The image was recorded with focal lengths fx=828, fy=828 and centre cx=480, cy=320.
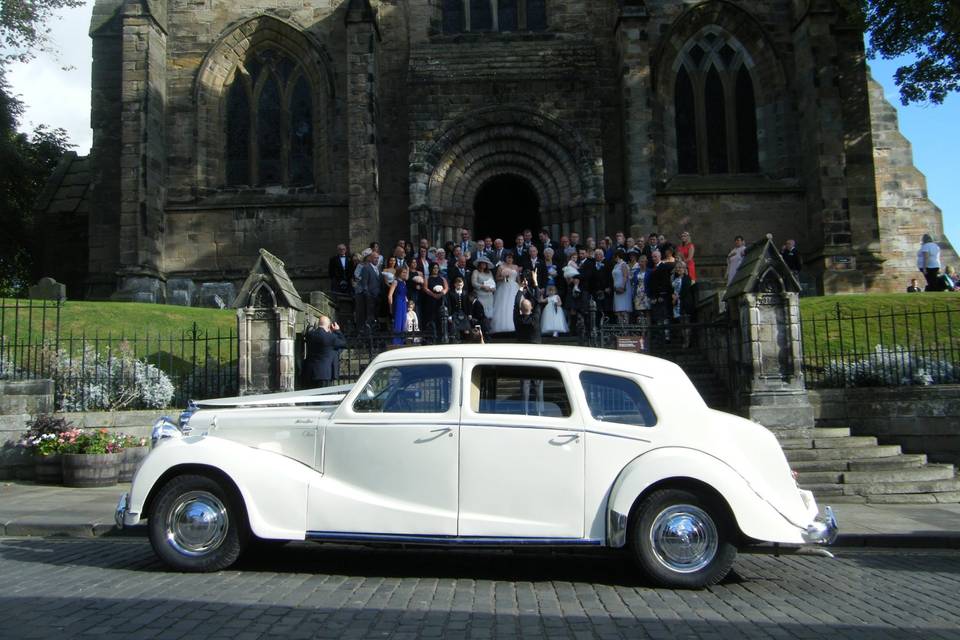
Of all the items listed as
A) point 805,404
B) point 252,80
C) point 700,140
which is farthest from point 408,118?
point 805,404

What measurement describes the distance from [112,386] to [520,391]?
8703 millimetres

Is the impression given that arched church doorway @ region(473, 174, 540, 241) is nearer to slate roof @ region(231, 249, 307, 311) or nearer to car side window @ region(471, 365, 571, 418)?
slate roof @ region(231, 249, 307, 311)

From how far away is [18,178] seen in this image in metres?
33.0

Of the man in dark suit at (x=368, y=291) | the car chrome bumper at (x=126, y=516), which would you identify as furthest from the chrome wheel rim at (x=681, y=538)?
the man in dark suit at (x=368, y=291)

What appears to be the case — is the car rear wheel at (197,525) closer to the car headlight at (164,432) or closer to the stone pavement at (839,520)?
the car headlight at (164,432)

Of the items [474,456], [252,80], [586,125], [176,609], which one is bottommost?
[176,609]

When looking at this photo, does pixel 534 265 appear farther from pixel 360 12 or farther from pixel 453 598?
pixel 453 598

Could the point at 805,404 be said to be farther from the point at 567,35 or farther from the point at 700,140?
the point at 567,35

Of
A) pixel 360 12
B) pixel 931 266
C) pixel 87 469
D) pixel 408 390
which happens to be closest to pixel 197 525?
pixel 408 390

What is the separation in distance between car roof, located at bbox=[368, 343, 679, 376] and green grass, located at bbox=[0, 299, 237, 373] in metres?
7.74

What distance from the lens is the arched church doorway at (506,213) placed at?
81.9 ft

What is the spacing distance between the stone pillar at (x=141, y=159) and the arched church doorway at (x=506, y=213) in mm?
8973

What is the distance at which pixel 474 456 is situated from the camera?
593 centimetres

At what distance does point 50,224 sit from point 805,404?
21.9 m
